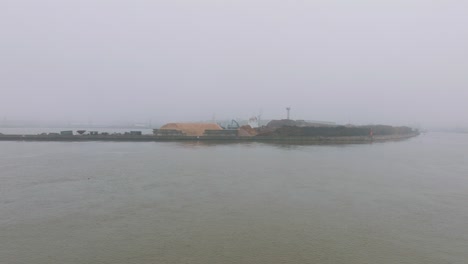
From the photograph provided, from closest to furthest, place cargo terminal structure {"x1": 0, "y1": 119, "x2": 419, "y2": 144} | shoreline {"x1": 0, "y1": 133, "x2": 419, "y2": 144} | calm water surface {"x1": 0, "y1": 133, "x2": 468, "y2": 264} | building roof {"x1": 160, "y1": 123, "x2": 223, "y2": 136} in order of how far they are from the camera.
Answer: calm water surface {"x1": 0, "y1": 133, "x2": 468, "y2": 264} → shoreline {"x1": 0, "y1": 133, "x2": 419, "y2": 144} → cargo terminal structure {"x1": 0, "y1": 119, "x2": 419, "y2": 144} → building roof {"x1": 160, "y1": 123, "x2": 223, "y2": 136}

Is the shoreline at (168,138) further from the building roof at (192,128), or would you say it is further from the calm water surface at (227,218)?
the calm water surface at (227,218)

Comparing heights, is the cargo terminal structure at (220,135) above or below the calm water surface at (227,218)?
above

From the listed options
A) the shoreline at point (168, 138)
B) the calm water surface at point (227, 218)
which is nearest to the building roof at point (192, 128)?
the shoreline at point (168, 138)

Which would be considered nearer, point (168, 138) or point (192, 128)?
point (168, 138)

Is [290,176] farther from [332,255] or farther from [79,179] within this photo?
[79,179]

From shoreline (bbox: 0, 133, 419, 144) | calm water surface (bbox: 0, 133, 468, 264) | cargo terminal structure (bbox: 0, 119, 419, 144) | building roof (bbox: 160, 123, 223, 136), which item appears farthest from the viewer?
building roof (bbox: 160, 123, 223, 136)

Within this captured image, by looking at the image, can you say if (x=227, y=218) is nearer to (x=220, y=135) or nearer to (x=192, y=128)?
(x=220, y=135)

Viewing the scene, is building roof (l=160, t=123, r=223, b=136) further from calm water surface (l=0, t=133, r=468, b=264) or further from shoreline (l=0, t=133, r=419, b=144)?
calm water surface (l=0, t=133, r=468, b=264)

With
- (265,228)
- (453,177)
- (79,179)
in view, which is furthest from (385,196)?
(79,179)

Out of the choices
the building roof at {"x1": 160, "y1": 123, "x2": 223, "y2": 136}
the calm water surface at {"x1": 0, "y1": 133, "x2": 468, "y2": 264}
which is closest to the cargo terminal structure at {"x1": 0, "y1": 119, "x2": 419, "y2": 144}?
the building roof at {"x1": 160, "y1": 123, "x2": 223, "y2": 136}

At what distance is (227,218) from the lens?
483 centimetres

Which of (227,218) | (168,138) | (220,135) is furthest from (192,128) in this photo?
(227,218)

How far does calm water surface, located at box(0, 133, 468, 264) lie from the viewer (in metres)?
3.57

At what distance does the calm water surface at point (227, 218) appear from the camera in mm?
3570
